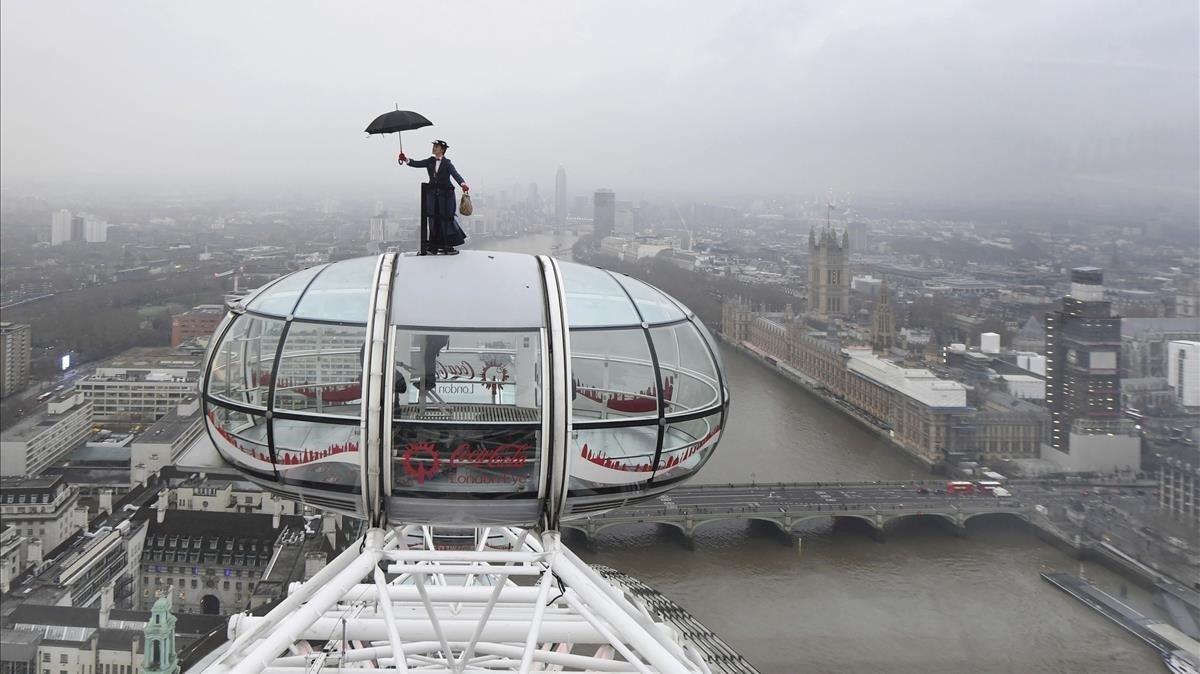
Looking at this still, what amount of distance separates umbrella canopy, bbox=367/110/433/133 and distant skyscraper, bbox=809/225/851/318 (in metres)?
13.0

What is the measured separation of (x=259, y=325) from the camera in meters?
1.05

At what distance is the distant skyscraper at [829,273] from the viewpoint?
14070mm

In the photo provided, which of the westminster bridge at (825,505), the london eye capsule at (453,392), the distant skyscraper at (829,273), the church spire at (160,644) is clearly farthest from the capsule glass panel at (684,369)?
the distant skyscraper at (829,273)

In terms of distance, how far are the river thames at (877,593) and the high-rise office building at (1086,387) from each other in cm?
151

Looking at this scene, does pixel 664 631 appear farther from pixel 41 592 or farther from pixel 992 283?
pixel 992 283

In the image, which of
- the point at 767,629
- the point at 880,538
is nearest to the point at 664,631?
the point at 767,629

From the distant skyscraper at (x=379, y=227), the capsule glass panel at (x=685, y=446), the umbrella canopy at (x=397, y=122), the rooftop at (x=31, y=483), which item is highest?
the distant skyscraper at (x=379, y=227)

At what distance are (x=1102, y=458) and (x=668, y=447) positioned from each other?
849cm

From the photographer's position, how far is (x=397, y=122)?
130 centimetres

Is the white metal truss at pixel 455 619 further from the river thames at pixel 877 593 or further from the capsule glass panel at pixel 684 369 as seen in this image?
the river thames at pixel 877 593

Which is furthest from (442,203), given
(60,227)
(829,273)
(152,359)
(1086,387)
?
(829,273)

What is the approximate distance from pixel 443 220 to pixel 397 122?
217 millimetres

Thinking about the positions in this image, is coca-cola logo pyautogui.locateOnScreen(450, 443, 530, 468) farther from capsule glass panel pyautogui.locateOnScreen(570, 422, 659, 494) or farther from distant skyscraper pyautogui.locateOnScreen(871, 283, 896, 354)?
distant skyscraper pyautogui.locateOnScreen(871, 283, 896, 354)

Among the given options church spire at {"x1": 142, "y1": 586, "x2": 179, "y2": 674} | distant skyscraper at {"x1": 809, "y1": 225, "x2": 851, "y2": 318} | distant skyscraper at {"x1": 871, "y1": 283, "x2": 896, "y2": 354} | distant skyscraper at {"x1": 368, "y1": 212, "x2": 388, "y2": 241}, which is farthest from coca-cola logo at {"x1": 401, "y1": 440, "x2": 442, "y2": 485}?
distant skyscraper at {"x1": 809, "y1": 225, "x2": 851, "y2": 318}
